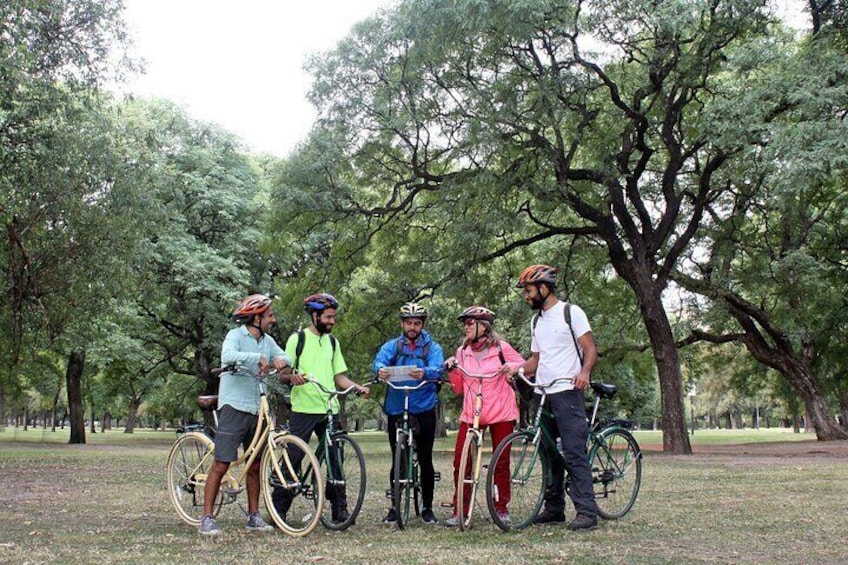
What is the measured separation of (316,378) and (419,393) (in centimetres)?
90

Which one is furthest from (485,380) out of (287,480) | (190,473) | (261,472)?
(190,473)

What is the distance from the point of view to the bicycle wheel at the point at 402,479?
688cm

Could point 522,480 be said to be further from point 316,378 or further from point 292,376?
Result: point 292,376

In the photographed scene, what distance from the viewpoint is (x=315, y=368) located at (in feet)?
24.0

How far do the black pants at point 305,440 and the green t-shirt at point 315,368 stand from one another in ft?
0.20

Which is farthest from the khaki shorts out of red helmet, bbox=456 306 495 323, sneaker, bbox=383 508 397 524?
red helmet, bbox=456 306 495 323

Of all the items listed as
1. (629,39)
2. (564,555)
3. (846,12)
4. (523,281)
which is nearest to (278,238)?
(629,39)

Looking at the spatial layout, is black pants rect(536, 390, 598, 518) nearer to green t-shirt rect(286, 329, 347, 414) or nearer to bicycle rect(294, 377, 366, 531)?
bicycle rect(294, 377, 366, 531)

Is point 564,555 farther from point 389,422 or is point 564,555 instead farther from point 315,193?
point 315,193

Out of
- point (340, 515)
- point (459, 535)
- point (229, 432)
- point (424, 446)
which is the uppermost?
point (229, 432)

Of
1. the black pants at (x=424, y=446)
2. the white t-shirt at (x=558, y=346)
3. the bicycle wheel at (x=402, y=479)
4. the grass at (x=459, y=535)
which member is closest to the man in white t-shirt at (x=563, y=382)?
the white t-shirt at (x=558, y=346)

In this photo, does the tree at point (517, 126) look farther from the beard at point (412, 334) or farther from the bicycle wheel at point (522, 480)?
the bicycle wheel at point (522, 480)

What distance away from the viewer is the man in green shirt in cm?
696

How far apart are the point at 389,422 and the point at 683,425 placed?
47.9ft
